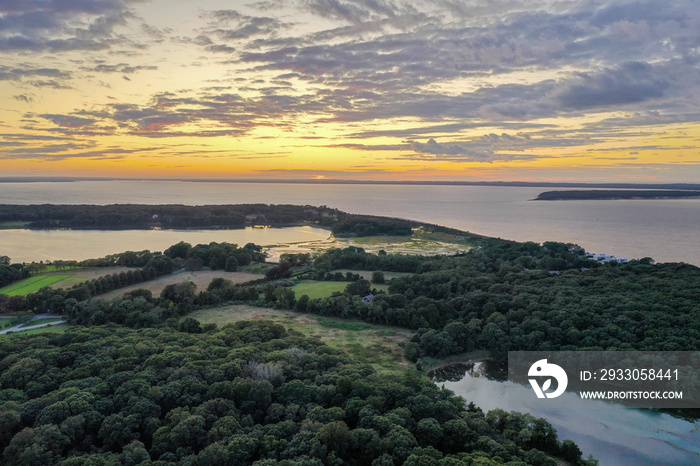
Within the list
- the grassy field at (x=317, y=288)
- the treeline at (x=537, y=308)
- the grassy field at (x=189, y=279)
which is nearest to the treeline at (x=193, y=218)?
the grassy field at (x=189, y=279)

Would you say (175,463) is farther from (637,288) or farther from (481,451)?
(637,288)

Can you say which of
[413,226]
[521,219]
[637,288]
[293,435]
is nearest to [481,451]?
[293,435]

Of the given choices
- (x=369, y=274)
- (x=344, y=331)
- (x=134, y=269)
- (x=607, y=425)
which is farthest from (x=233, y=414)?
(x=134, y=269)

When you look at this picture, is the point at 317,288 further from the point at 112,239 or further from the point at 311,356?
the point at 112,239

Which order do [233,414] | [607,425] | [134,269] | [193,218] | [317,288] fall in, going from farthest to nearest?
1. [193,218]
2. [134,269]
3. [317,288]
4. [607,425]
5. [233,414]

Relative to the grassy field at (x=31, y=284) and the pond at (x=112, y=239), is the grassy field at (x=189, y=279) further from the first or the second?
the pond at (x=112, y=239)

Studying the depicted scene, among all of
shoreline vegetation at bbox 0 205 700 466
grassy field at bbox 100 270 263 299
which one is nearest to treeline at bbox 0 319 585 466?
shoreline vegetation at bbox 0 205 700 466

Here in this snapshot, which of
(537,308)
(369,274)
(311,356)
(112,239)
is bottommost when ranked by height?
(369,274)
